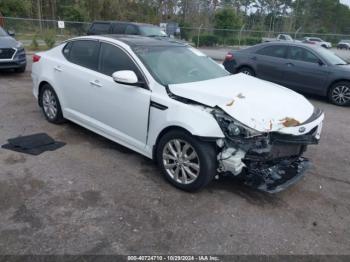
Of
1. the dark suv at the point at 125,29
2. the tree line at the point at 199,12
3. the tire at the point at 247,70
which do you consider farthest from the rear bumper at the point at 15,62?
the tree line at the point at 199,12

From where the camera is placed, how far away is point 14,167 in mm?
4410

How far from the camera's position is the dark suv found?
14164 millimetres

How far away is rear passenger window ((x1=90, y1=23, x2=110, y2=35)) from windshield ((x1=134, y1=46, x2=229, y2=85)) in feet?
35.1

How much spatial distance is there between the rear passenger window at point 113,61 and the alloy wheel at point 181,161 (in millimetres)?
1053

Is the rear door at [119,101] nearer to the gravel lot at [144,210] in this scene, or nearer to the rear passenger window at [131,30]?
the gravel lot at [144,210]

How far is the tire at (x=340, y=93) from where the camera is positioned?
8.97m

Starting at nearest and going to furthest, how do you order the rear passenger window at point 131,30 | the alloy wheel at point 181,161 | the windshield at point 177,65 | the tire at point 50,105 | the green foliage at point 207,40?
the alloy wheel at point 181,161 < the windshield at point 177,65 < the tire at point 50,105 < the rear passenger window at point 131,30 < the green foliage at point 207,40

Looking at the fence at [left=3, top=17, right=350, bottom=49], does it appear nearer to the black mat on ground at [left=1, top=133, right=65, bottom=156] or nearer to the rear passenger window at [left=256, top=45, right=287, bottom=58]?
the rear passenger window at [left=256, top=45, right=287, bottom=58]

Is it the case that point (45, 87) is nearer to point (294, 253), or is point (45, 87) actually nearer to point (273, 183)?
point (273, 183)

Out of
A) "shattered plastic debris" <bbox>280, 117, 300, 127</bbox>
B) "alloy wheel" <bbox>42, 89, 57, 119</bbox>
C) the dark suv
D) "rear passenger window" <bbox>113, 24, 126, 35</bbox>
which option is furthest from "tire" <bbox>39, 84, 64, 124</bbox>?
"rear passenger window" <bbox>113, 24, 126, 35</bbox>

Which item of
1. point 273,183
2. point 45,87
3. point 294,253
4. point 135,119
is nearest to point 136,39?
point 135,119

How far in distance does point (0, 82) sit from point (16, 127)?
14.4 feet

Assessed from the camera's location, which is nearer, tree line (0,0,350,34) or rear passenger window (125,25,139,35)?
rear passenger window (125,25,139,35)

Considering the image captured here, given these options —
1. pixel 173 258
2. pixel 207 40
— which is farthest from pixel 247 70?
pixel 207 40
